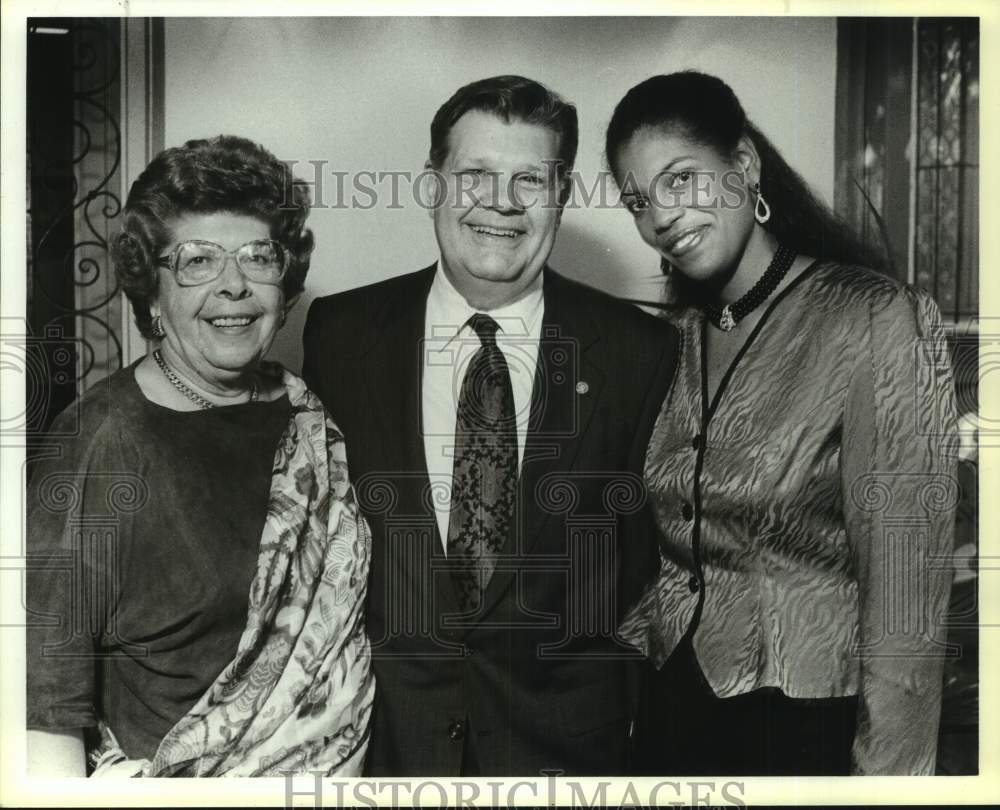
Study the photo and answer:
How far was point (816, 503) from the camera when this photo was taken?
2.54 meters

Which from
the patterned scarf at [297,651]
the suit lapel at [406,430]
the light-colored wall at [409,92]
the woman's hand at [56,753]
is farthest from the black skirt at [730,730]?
the woman's hand at [56,753]

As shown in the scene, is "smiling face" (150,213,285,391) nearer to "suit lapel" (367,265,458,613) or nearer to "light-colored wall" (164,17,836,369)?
"light-colored wall" (164,17,836,369)

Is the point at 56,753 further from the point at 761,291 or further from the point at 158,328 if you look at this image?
the point at 761,291

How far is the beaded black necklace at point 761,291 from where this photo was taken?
258 cm

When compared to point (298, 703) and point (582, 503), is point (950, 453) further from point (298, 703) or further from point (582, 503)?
point (298, 703)

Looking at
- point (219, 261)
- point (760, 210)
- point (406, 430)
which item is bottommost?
point (406, 430)

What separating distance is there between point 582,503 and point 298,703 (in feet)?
2.67

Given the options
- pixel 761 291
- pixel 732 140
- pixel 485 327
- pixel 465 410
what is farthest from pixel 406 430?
pixel 732 140

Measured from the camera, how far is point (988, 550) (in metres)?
2.69

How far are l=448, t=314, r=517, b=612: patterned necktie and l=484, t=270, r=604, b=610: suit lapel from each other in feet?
0.10

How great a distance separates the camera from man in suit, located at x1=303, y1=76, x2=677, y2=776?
8.46ft

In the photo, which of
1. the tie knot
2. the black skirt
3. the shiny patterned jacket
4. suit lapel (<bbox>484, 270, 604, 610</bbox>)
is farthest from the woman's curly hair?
the black skirt

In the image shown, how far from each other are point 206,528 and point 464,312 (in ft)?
2.60

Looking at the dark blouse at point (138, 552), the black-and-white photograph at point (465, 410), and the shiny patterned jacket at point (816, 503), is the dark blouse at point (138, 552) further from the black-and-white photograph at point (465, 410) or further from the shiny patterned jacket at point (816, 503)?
the shiny patterned jacket at point (816, 503)
